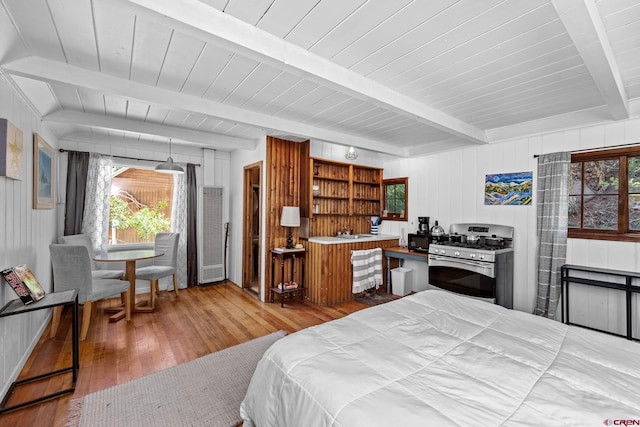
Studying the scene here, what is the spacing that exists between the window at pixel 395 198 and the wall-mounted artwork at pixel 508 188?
53.1 inches

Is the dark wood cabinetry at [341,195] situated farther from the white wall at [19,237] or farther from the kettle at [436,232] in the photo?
the white wall at [19,237]

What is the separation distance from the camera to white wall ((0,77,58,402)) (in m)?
2.07

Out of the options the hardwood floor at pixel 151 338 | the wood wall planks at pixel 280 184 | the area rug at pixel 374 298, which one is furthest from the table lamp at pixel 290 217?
the area rug at pixel 374 298

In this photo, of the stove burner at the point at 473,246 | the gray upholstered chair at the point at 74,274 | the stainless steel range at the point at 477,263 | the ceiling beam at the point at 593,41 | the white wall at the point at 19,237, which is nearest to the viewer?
the ceiling beam at the point at 593,41

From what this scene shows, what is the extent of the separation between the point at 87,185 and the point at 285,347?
4270 mm

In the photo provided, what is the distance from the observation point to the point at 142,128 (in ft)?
11.8

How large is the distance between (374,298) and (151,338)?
297 centimetres

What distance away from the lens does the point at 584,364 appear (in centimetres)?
130

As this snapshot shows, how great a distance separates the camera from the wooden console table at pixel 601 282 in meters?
2.73

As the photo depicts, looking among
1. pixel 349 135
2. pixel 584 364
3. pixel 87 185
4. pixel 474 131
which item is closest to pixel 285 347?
pixel 584 364

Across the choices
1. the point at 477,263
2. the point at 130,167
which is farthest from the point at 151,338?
the point at 477,263

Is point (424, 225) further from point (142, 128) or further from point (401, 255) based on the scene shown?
point (142, 128)

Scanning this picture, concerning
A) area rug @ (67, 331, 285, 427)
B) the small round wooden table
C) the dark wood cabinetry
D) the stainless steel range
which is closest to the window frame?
the small round wooden table

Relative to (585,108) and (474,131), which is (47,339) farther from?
(585,108)
